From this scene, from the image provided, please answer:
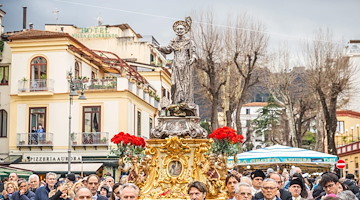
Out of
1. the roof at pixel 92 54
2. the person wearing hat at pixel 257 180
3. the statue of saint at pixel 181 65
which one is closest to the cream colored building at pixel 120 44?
the roof at pixel 92 54

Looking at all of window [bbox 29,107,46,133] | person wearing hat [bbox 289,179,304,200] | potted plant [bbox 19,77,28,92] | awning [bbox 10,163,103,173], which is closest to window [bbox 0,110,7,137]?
window [bbox 29,107,46,133]

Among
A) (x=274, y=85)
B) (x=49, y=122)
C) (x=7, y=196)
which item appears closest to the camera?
(x=7, y=196)

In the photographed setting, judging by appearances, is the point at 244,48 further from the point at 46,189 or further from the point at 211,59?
the point at 46,189

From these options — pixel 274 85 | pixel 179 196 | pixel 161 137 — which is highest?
pixel 274 85

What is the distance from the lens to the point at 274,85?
156 feet

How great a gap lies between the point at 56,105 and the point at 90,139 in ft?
10.1

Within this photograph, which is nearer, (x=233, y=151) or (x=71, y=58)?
(x=233, y=151)

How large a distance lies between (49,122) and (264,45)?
14410 millimetres

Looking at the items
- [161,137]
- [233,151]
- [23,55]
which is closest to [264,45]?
[23,55]

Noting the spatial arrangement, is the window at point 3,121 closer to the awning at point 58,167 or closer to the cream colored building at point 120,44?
the awning at point 58,167

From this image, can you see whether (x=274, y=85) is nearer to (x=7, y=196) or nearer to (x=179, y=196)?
(x=179, y=196)

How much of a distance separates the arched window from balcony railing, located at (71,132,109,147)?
14.2ft

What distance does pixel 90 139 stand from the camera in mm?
40344

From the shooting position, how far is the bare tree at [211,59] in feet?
120
